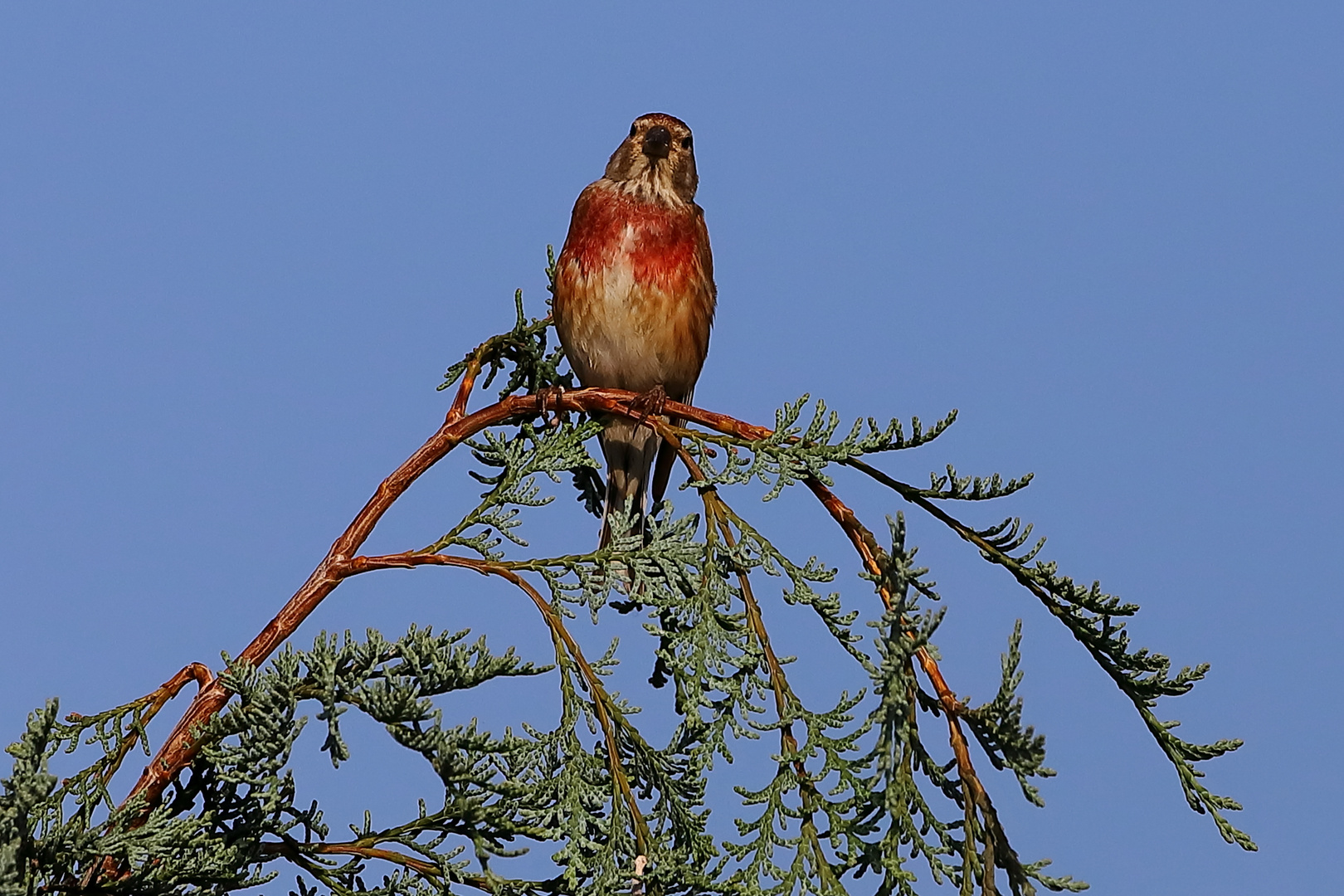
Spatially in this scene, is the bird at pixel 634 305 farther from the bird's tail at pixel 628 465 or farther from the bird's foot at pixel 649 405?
the bird's foot at pixel 649 405

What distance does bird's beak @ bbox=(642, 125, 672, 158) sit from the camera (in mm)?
5922

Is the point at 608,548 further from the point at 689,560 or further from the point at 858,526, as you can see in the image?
the point at 858,526

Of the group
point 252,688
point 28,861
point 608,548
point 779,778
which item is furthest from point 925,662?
point 28,861

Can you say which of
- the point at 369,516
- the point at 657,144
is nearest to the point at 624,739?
the point at 369,516

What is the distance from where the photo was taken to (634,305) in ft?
17.9

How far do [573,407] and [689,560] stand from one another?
860 mm

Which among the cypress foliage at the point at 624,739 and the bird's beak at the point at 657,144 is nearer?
the cypress foliage at the point at 624,739

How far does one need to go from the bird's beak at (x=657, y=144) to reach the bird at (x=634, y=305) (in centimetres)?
18

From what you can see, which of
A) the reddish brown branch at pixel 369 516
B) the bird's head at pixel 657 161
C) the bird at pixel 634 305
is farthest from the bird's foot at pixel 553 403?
the bird's head at pixel 657 161

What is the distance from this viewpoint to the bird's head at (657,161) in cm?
590

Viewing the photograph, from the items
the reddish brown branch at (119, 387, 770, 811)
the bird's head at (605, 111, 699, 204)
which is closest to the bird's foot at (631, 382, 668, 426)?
the reddish brown branch at (119, 387, 770, 811)

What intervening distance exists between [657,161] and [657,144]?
0.26 ft

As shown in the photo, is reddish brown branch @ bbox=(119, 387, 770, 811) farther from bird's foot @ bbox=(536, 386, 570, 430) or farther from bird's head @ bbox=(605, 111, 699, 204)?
bird's head @ bbox=(605, 111, 699, 204)

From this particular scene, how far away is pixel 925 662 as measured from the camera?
3.33 m
